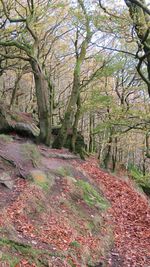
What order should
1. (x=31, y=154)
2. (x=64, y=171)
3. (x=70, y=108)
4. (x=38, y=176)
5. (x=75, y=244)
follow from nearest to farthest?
(x=75, y=244) < (x=38, y=176) < (x=31, y=154) < (x=64, y=171) < (x=70, y=108)

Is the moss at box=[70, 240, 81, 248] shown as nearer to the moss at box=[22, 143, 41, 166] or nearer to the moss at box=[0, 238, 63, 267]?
the moss at box=[0, 238, 63, 267]

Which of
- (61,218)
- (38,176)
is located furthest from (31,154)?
(61,218)

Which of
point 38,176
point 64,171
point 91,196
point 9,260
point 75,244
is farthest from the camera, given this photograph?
point 64,171

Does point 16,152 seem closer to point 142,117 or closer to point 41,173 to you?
point 41,173

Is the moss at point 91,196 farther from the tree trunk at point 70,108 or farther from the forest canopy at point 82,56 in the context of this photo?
the tree trunk at point 70,108

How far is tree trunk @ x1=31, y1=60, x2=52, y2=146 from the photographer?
629 inches

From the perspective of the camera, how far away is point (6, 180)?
10.1 meters

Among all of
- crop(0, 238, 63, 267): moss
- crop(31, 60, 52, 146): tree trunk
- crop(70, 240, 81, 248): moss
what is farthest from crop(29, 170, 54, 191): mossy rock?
crop(31, 60, 52, 146): tree trunk

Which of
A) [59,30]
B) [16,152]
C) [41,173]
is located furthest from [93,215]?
[59,30]

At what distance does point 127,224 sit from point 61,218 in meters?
3.26

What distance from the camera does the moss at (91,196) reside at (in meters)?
12.0

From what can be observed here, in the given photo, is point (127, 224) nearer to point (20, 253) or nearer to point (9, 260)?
point (20, 253)

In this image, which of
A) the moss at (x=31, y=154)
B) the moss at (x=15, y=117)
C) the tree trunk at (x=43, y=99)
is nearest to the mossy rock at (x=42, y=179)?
the moss at (x=31, y=154)

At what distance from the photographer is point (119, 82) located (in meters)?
26.7
